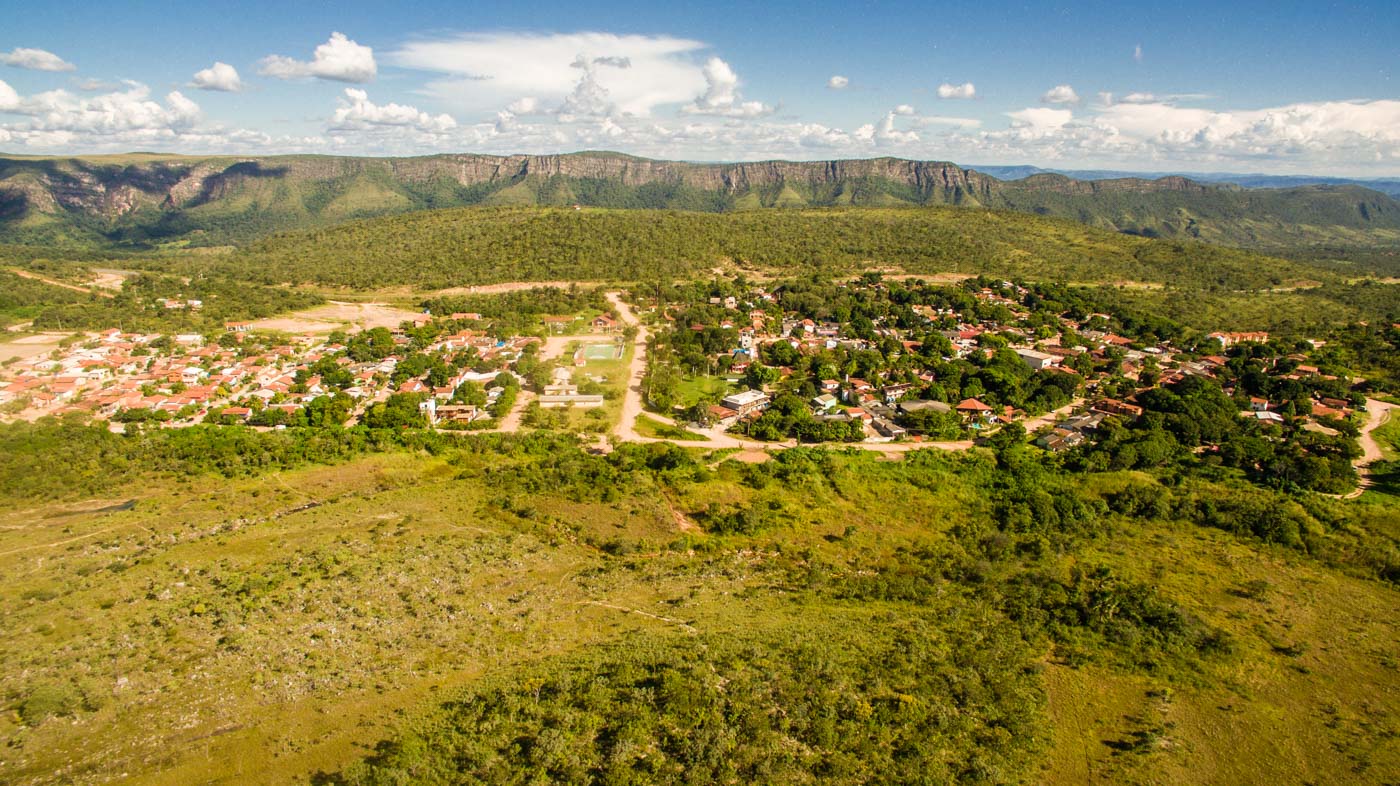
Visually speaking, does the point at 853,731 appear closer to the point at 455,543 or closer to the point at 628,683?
the point at 628,683

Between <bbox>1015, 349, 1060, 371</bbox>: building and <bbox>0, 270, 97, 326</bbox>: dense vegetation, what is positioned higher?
<bbox>0, 270, 97, 326</bbox>: dense vegetation

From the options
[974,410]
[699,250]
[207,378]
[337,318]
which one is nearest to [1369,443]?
[974,410]

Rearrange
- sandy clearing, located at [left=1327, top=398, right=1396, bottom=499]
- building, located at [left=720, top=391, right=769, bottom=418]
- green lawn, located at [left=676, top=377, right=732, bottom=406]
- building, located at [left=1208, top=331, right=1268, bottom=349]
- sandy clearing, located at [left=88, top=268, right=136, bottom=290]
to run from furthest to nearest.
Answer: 1. sandy clearing, located at [left=88, top=268, right=136, bottom=290]
2. building, located at [left=1208, top=331, right=1268, bottom=349]
3. green lawn, located at [left=676, top=377, right=732, bottom=406]
4. building, located at [left=720, top=391, right=769, bottom=418]
5. sandy clearing, located at [left=1327, top=398, right=1396, bottom=499]

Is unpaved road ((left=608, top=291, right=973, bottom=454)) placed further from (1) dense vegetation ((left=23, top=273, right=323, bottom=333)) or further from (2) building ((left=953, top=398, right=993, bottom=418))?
(1) dense vegetation ((left=23, top=273, right=323, bottom=333))

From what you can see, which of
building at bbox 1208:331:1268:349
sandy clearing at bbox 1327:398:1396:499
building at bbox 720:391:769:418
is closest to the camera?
sandy clearing at bbox 1327:398:1396:499

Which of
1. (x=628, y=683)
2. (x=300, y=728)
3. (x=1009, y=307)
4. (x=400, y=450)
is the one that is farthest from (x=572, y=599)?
(x=1009, y=307)

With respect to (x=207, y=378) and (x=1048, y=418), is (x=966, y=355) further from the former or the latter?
(x=207, y=378)

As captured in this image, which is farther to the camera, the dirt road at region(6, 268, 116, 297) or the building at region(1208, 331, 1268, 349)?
the dirt road at region(6, 268, 116, 297)

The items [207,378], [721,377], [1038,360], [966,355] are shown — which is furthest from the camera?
[966,355]

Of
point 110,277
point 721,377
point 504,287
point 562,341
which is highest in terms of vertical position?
point 110,277

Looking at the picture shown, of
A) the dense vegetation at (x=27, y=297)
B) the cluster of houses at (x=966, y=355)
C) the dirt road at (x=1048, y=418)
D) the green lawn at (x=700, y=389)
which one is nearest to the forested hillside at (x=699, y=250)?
the cluster of houses at (x=966, y=355)

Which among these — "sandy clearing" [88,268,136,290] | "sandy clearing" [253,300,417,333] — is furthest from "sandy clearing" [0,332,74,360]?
"sandy clearing" [88,268,136,290]
